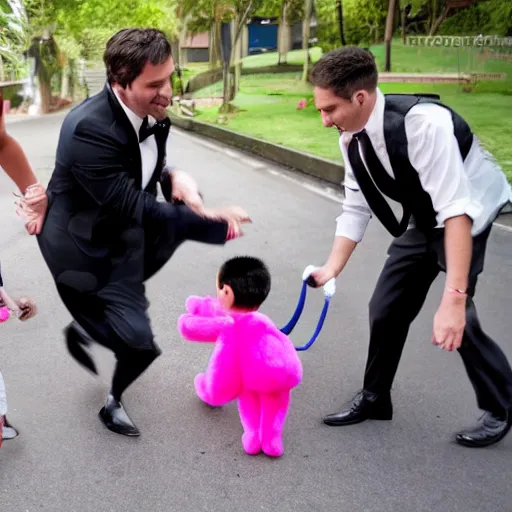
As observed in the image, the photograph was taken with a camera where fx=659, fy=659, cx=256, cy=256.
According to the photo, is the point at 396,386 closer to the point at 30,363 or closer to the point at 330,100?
the point at 330,100

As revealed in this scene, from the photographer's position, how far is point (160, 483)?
2604mm

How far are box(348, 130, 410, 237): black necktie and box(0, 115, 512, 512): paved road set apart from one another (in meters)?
0.98

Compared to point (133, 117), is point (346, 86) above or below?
above

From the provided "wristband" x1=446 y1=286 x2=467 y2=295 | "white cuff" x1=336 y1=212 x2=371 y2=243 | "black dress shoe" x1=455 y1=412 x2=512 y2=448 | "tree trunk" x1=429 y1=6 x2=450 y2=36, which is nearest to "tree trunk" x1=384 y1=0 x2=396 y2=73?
"tree trunk" x1=429 y1=6 x2=450 y2=36

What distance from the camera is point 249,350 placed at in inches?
105

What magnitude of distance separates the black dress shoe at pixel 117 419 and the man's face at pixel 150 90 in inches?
52.0

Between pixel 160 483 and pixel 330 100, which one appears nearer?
pixel 330 100

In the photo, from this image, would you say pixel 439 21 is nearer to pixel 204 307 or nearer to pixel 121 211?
pixel 204 307

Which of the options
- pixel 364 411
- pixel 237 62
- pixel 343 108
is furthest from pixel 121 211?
pixel 237 62

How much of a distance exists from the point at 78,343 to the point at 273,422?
3.69 feet

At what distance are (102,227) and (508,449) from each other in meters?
1.96

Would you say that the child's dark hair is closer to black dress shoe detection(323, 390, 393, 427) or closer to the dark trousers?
the dark trousers

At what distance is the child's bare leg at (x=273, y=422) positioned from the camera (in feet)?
8.91

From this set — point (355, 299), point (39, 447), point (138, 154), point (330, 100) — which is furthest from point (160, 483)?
point (355, 299)
